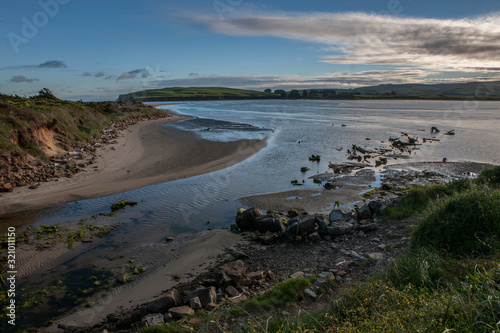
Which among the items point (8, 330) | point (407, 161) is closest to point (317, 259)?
point (8, 330)

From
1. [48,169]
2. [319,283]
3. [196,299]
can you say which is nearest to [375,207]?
[319,283]

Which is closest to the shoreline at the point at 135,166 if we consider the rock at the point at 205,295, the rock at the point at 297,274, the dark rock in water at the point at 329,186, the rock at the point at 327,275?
the dark rock in water at the point at 329,186

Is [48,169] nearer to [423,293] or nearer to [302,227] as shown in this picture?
[302,227]

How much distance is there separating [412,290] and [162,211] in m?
9.98

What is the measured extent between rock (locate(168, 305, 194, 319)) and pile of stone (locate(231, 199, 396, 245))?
3755 millimetres

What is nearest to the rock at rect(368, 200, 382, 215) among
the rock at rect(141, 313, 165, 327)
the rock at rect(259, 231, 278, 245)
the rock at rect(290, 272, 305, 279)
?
the rock at rect(259, 231, 278, 245)

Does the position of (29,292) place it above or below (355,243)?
below

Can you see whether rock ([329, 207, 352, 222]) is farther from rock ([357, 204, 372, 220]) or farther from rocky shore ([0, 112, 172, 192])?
rocky shore ([0, 112, 172, 192])

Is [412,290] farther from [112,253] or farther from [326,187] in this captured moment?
[326,187]

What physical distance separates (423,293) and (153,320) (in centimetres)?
480

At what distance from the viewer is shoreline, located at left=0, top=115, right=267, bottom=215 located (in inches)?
533

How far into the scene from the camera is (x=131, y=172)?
17.9 m

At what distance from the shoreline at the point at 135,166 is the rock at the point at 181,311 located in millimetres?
10013

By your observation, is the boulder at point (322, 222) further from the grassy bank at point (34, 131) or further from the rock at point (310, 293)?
the grassy bank at point (34, 131)
